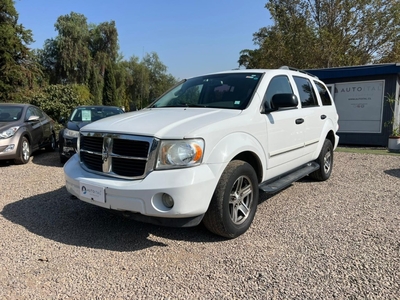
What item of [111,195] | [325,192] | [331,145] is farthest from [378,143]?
[111,195]

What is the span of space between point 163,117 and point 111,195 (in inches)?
39.9

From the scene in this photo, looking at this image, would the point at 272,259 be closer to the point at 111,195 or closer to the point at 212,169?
the point at 212,169

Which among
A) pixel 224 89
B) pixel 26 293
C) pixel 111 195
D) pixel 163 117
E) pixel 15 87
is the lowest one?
pixel 26 293

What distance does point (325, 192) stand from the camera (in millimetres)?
5094

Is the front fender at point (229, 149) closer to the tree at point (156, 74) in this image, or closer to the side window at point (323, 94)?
the side window at point (323, 94)

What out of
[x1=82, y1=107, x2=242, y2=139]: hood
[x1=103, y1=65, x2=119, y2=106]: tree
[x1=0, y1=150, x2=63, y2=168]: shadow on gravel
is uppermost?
[x1=103, y1=65, x2=119, y2=106]: tree

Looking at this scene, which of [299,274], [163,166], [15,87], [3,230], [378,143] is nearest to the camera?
[299,274]

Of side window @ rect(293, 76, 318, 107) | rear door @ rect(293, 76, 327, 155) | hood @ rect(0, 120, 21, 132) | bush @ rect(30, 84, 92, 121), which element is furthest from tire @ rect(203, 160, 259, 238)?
bush @ rect(30, 84, 92, 121)

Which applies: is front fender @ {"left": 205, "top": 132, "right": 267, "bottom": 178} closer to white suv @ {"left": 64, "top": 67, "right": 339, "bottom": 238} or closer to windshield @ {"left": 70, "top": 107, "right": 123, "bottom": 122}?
white suv @ {"left": 64, "top": 67, "right": 339, "bottom": 238}

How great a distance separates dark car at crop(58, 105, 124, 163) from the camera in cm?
711

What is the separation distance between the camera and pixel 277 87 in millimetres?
4199

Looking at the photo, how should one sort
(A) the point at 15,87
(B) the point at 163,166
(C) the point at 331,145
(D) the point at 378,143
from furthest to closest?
(A) the point at 15,87, (D) the point at 378,143, (C) the point at 331,145, (B) the point at 163,166

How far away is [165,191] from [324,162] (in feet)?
12.8

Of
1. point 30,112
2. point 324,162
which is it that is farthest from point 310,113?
point 30,112
